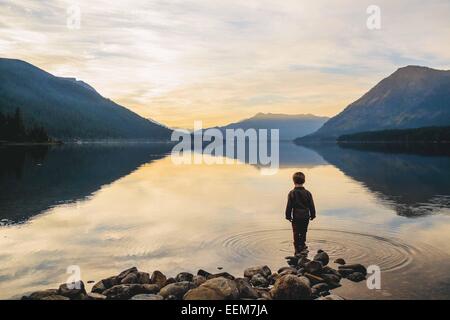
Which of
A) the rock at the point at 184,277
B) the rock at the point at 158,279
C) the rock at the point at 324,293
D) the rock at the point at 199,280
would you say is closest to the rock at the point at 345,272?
the rock at the point at 324,293

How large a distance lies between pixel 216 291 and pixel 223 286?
0.36 m

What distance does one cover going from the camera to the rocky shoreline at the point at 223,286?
14320mm

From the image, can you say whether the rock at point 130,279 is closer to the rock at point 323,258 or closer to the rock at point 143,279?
the rock at point 143,279

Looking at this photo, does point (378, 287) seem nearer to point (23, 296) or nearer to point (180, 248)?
point (180, 248)

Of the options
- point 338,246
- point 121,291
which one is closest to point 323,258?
point 338,246

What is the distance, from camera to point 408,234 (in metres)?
24.9

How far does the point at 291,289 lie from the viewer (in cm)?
1462

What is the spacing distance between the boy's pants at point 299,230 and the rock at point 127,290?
7.30 metres

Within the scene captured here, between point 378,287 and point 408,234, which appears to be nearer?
point 378,287

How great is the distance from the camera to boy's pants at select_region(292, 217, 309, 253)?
19.9 metres

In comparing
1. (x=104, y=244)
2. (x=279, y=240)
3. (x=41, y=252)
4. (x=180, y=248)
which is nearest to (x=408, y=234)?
(x=279, y=240)

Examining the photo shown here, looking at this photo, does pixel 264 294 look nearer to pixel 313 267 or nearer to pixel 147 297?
pixel 313 267

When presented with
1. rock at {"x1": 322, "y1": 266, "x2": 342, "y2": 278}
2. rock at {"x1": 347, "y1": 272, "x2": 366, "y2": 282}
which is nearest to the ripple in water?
rock at {"x1": 347, "y1": 272, "x2": 366, "y2": 282}

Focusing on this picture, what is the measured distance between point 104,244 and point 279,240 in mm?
9201
